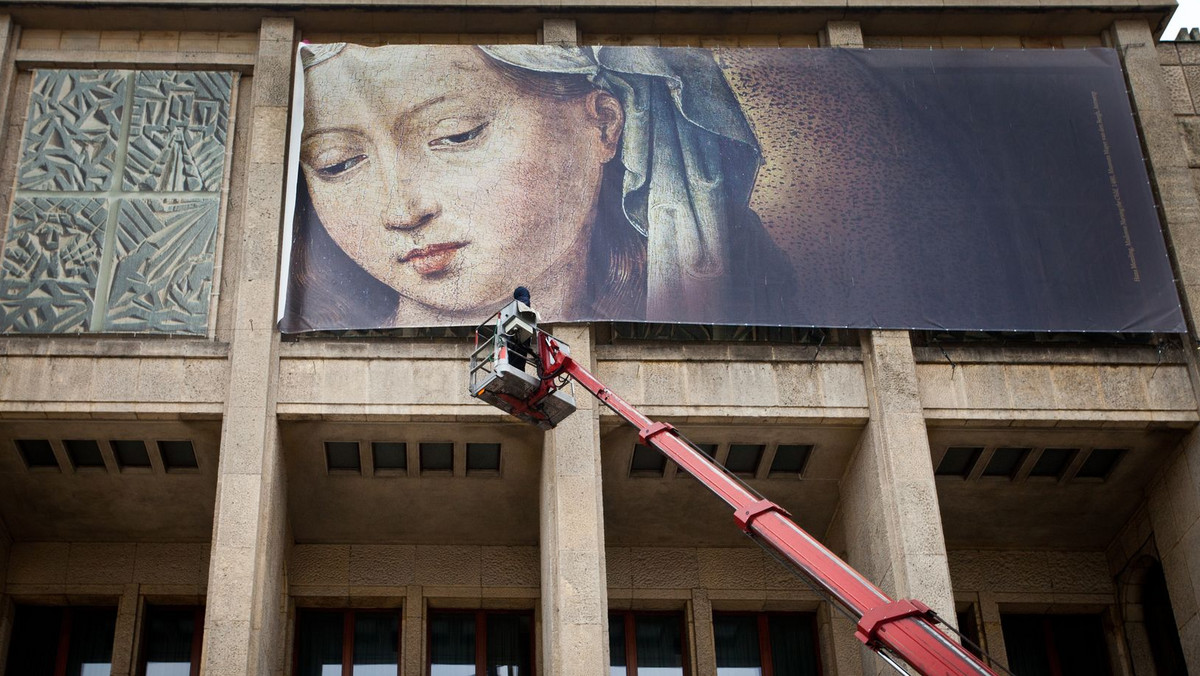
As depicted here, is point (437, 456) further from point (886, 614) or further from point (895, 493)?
point (886, 614)

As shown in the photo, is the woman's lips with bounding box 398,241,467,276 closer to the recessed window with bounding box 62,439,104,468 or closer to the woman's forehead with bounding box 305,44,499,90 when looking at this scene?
the woman's forehead with bounding box 305,44,499,90

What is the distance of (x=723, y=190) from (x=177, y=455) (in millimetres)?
10354

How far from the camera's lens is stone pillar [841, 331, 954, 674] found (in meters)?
23.2

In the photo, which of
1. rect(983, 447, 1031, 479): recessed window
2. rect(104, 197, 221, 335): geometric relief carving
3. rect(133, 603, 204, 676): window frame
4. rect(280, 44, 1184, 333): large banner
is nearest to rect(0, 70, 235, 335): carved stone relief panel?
rect(104, 197, 221, 335): geometric relief carving

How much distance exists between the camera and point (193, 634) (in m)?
26.8

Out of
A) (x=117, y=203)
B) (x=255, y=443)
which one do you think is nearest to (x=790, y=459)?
(x=255, y=443)

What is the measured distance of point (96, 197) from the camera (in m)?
26.2

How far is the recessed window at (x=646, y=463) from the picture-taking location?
25.4 metres

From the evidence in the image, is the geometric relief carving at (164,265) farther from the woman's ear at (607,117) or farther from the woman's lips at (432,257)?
the woman's ear at (607,117)

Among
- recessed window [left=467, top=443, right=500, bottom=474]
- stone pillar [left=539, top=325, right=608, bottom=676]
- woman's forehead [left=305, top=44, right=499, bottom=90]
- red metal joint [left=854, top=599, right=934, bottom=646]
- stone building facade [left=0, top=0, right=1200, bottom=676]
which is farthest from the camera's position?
woman's forehead [left=305, top=44, right=499, bottom=90]

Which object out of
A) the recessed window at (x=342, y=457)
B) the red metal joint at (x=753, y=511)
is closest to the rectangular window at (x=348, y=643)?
the recessed window at (x=342, y=457)

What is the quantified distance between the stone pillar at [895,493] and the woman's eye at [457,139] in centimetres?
767

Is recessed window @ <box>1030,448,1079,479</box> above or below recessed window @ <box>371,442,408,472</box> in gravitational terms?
below

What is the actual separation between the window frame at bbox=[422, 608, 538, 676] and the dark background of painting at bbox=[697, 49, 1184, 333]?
291 inches
